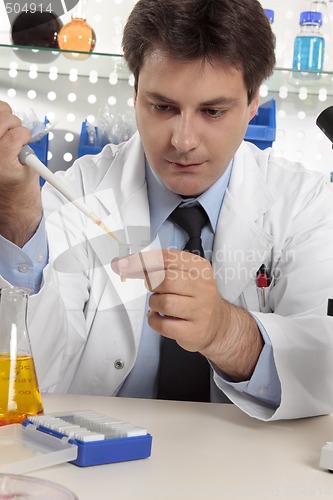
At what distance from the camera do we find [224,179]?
6.47 ft

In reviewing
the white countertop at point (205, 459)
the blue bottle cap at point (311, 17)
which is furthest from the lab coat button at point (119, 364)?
the blue bottle cap at point (311, 17)

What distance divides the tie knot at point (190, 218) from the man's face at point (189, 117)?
8 centimetres

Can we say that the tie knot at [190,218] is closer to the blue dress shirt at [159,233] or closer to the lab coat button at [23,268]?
the blue dress shirt at [159,233]

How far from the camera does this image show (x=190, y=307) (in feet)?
4.17

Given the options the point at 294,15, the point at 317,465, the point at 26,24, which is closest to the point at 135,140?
the point at 26,24

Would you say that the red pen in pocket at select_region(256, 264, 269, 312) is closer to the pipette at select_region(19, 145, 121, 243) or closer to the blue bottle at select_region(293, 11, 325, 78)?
the pipette at select_region(19, 145, 121, 243)

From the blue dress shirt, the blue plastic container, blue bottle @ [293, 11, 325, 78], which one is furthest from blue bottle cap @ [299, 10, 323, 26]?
the blue dress shirt

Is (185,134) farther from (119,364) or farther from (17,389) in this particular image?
(17,389)

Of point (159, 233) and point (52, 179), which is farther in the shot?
point (159, 233)

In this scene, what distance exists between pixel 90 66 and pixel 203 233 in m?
0.91

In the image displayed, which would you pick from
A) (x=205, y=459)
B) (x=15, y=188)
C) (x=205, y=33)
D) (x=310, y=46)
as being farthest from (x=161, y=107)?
(x=310, y=46)

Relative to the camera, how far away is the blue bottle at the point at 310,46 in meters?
2.51

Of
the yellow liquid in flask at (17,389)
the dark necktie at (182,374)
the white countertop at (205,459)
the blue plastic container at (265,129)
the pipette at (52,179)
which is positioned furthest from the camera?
the blue plastic container at (265,129)

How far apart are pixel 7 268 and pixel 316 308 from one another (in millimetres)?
686
